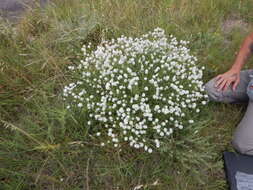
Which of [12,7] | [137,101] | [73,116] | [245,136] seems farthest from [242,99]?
[12,7]

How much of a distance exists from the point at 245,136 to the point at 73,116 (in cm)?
171

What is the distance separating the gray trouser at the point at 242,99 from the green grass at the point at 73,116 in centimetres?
11

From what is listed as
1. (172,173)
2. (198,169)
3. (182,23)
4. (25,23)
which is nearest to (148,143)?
(172,173)

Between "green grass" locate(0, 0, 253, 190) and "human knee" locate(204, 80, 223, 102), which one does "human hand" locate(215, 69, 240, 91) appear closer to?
"human knee" locate(204, 80, 223, 102)

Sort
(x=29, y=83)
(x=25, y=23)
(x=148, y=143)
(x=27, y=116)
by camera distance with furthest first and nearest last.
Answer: (x=25, y=23) → (x=29, y=83) → (x=27, y=116) → (x=148, y=143)

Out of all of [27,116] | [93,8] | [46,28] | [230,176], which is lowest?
[230,176]

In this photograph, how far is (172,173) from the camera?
2.12m

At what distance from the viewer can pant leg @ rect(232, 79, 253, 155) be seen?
2.18m

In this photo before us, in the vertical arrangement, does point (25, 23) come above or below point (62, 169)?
above

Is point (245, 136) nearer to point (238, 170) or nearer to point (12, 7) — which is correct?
point (238, 170)

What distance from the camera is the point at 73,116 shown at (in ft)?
7.34

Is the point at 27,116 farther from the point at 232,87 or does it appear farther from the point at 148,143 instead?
the point at 232,87

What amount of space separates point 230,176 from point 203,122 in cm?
55

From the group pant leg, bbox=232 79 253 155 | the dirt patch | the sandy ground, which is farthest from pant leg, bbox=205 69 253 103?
the sandy ground
